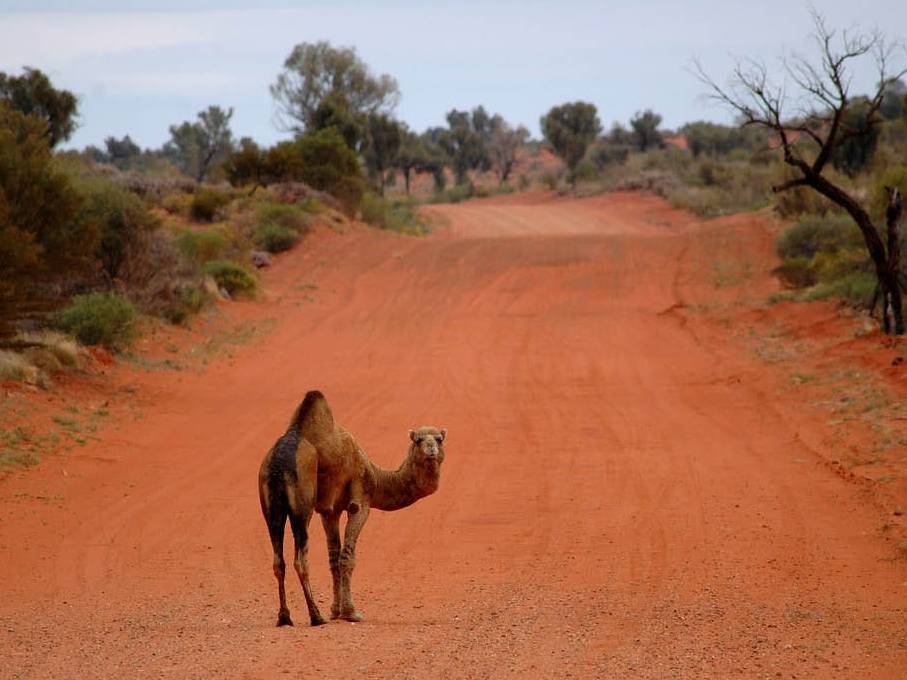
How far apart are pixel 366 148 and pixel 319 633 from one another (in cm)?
5931

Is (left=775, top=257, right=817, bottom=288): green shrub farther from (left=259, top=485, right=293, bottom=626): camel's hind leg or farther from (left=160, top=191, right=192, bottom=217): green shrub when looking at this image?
(left=259, top=485, right=293, bottom=626): camel's hind leg

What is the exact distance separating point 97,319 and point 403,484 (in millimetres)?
13490

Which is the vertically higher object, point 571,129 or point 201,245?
point 571,129

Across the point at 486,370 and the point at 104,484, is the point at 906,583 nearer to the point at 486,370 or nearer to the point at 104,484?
the point at 104,484

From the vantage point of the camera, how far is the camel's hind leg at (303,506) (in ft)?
27.8

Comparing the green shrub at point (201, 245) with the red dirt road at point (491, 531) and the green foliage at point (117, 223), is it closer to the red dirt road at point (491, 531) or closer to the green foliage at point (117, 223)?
the green foliage at point (117, 223)

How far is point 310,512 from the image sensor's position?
861 centimetres

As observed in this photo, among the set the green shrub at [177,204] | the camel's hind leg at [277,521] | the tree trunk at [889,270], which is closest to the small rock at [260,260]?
the green shrub at [177,204]

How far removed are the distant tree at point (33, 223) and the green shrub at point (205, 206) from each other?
20.4 meters

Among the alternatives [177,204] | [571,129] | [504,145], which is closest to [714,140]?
[571,129]

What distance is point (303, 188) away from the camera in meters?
45.2

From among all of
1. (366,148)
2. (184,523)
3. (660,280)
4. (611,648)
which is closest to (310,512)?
(611,648)

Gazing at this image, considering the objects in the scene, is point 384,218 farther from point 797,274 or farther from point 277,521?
point 277,521

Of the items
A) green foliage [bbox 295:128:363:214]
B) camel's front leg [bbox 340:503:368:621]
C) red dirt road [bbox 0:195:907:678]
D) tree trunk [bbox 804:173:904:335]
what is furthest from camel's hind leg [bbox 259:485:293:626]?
green foliage [bbox 295:128:363:214]
